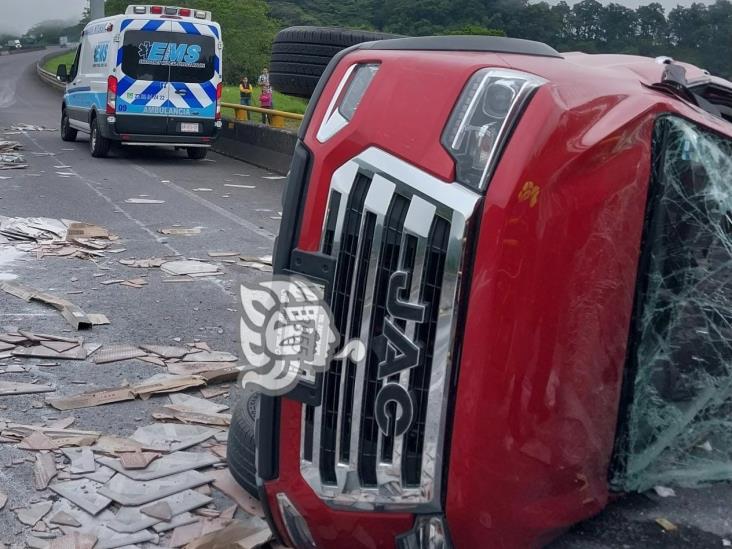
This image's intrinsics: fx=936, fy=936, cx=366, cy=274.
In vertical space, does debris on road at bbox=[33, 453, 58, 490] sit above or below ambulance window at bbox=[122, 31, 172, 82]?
below

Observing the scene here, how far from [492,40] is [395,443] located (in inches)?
43.3

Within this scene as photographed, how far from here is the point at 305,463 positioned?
235 centimetres

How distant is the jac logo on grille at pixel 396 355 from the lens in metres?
2.13

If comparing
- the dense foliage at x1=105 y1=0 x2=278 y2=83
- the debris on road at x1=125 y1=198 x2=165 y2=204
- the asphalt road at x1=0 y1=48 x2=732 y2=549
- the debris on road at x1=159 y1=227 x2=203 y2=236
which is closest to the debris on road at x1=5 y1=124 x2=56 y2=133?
the asphalt road at x1=0 y1=48 x2=732 y2=549

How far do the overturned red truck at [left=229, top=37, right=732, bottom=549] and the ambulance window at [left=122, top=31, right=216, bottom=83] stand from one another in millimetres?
13570

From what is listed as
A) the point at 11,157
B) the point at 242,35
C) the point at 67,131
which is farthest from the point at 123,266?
the point at 242,35

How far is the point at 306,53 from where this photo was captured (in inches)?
394

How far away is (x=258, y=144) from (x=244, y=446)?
13260 mm

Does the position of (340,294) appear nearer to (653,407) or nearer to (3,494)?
(653,407)

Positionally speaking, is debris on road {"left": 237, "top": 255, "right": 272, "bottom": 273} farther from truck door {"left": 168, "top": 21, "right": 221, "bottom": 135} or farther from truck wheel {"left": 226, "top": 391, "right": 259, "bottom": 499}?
truck door {"left": 168, "top": 21, "right": 221, "bottom": 135}

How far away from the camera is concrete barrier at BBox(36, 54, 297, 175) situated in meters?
14.7

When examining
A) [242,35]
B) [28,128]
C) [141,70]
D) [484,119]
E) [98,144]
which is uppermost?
[484,119]

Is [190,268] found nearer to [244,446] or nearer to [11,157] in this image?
[244,446]

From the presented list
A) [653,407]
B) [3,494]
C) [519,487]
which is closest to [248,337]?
[519,487]
